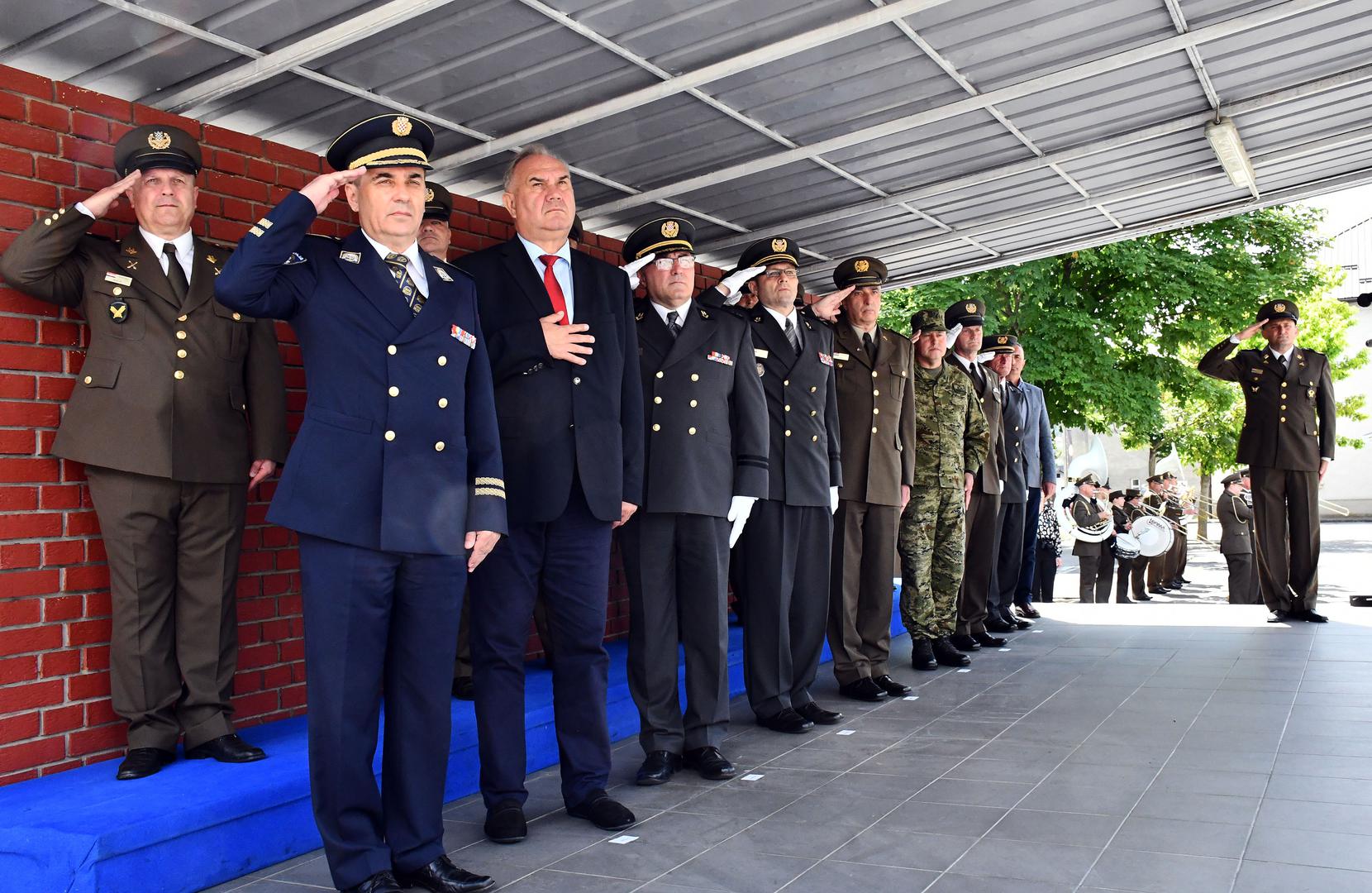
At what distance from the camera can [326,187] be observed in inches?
124

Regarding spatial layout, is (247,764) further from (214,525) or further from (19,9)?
(19,9)

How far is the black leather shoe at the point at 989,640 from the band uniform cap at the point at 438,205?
4.66m

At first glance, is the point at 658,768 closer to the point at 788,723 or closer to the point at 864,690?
the point at 788,723

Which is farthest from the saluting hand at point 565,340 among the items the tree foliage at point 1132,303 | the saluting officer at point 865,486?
the tree foliage at point 1132,303

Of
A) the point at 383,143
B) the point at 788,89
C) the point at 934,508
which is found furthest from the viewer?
the point at 934,508

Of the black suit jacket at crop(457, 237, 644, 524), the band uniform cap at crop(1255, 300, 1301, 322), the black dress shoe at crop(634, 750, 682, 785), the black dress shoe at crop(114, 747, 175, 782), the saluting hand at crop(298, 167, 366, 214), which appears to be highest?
the band uniform cap at crop(1255, 300, 1301, 322)

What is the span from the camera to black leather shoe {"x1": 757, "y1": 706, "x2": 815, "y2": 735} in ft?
16.9

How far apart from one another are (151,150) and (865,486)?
3719 mm

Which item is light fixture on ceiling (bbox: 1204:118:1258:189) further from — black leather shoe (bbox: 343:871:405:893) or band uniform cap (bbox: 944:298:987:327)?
black leather shoe (bbox: 343:871:405:893)

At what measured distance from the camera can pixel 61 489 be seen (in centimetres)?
379

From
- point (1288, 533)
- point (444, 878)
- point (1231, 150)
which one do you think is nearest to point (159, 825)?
point (444, 878)

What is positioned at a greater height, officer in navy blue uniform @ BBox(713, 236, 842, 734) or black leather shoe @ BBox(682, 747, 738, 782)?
officer in navy blue uniform @ BBox(713, 236, 842, 734)

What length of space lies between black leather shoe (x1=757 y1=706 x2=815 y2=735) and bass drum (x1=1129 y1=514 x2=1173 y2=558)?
12.0 m

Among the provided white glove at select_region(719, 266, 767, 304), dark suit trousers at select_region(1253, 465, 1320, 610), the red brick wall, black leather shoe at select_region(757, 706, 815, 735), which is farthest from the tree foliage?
the red brick wall
